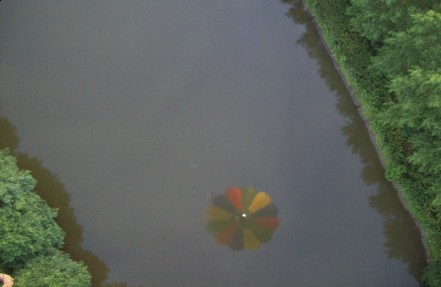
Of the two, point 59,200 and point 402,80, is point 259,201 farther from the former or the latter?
point 59,200

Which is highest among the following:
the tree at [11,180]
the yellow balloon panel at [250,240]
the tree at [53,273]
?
the yellow balloon panel at [250,240]

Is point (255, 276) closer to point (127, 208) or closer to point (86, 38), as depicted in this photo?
point (127, 208)

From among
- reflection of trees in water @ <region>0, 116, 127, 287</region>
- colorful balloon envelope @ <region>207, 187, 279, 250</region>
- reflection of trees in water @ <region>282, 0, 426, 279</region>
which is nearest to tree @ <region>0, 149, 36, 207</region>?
reflection of trees in water @ <region>0, 116, 127, 287</region>

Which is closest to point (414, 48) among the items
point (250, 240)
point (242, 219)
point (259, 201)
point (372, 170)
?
point (372, 170)

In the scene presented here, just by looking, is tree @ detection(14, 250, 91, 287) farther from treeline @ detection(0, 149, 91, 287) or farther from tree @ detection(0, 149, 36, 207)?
tree @ detection(0, 149, 36, 207)

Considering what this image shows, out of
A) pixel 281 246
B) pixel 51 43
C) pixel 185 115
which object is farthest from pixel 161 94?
pixel 281 246

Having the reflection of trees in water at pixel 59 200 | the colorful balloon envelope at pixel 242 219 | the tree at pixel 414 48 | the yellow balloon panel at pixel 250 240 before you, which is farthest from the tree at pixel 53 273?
the tree at pixel 414 48

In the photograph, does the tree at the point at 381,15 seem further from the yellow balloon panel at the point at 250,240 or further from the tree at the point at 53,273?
the tree at the point at 53,273
